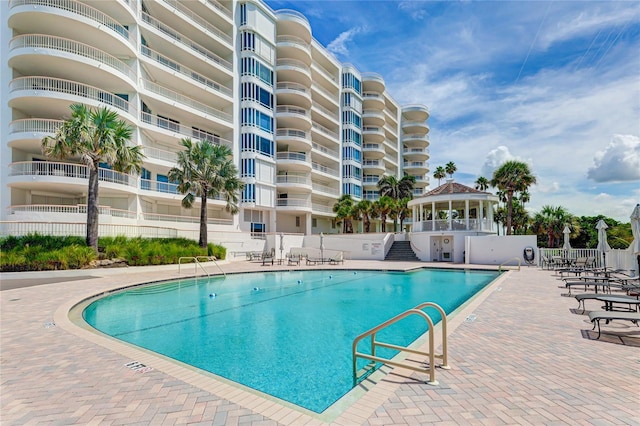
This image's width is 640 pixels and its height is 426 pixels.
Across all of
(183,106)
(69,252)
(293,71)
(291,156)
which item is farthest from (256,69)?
(69,252)

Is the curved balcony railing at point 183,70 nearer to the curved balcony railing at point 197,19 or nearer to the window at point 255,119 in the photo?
the window at point 255,119

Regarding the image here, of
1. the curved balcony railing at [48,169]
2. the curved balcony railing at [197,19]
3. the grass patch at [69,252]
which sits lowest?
the grass patch at [69,252]

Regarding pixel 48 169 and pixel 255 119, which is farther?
pixel 255 119

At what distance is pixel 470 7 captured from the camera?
35.2 feet

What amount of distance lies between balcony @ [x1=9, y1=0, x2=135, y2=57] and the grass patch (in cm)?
1507

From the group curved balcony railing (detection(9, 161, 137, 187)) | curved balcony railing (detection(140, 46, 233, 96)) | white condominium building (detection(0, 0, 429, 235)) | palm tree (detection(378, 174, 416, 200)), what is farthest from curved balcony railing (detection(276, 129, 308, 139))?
curved balcony railing (detection(9, 161, 137, 187))

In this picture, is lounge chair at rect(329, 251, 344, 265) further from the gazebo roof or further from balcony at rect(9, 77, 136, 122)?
balcony at rect(9, 77, 136, 122)

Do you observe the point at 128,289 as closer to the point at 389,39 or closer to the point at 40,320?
the point at 40,320

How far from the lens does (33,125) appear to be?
21.4 metres

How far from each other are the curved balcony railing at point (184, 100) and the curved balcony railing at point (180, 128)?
206cm

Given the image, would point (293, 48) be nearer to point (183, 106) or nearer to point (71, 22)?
point (183, 106)

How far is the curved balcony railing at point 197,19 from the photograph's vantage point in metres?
29.9

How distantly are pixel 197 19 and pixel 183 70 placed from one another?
18.5 feet

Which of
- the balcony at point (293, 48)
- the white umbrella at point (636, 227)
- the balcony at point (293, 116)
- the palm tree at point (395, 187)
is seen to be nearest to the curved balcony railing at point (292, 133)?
the balcony at point (293, 116)
